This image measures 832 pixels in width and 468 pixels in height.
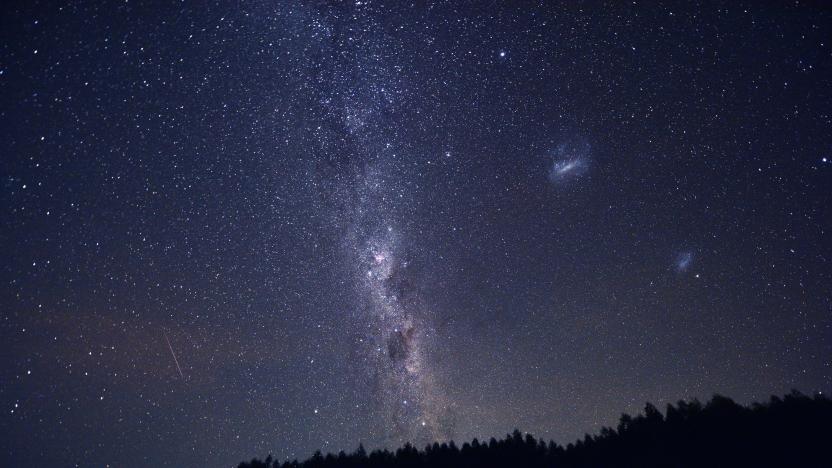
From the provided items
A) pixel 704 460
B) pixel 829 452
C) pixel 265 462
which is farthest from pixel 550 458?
pixel 265 462

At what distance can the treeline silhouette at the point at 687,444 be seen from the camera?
64.4ft

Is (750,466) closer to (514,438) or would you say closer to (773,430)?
(773,430)

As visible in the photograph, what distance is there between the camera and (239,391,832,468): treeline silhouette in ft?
64.4

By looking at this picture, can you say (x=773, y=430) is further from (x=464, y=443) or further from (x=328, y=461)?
(x=328, y=461)

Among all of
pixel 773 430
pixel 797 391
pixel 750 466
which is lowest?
pixel 750 466

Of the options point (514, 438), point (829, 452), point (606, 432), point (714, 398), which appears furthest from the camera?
point (514, 438)

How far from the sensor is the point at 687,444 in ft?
Result: 70.9

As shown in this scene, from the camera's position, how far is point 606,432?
82.7ft

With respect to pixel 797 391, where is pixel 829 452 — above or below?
below

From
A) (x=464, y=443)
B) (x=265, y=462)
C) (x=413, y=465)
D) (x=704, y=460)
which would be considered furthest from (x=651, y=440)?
(x=265, y=462)

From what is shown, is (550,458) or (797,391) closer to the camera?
(797,391)

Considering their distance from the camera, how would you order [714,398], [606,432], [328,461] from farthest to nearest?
1. [328,461]
2. [606,432]
3. [714,398]

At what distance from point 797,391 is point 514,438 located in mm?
14066

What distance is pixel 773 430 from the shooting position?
20.4 m
